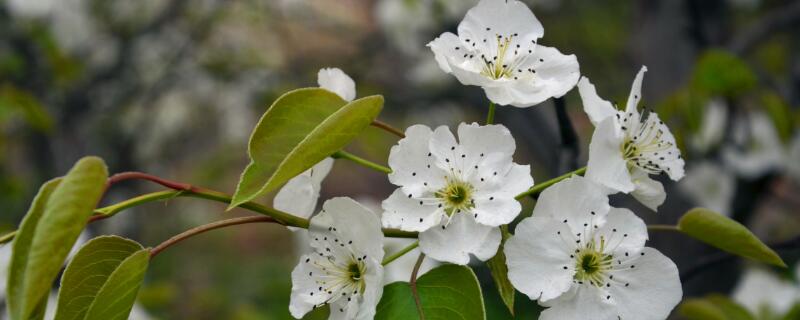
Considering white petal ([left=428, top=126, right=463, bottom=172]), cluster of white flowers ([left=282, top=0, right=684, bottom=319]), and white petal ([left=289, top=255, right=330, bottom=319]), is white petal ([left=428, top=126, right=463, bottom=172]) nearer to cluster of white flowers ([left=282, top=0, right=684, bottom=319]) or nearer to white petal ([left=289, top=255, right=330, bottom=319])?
cluster of white flowers ([left=282, top=0, right=684, bottom=319])

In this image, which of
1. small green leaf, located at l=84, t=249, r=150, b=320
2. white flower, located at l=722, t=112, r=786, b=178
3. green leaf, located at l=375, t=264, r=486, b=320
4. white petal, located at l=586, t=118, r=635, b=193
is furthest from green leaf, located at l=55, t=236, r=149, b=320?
white flower, located at l=722, t=112, r=786, b=178

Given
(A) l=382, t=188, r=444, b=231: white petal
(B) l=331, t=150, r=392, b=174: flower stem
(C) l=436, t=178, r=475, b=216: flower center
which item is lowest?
(C) l=436, t=178, r=475, b=216: flower center

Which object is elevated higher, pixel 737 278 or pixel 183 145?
pixel 737 278

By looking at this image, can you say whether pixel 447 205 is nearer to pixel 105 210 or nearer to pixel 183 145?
pixel 105 210

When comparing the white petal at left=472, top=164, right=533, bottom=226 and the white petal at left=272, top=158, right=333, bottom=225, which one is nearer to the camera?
the white petal at left=472, top=164, right=533, bottom=226

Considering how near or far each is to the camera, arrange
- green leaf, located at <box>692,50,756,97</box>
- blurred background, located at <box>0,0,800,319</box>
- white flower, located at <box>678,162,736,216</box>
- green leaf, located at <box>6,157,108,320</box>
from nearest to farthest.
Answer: green leaf, located at <box>6,157,108,320</box>, green leaf, located at <box>692,50,756,97</box>, blurred background, located at <box>0,0,800,319</box>, white flower, located at <box>678,162,736,216</box>

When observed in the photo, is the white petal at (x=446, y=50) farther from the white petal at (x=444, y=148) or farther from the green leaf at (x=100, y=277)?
the green leaf at (x=100, y=277)

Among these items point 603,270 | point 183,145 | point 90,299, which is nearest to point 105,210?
point 90,299

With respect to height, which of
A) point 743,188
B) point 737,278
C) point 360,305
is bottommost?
point 737,278
